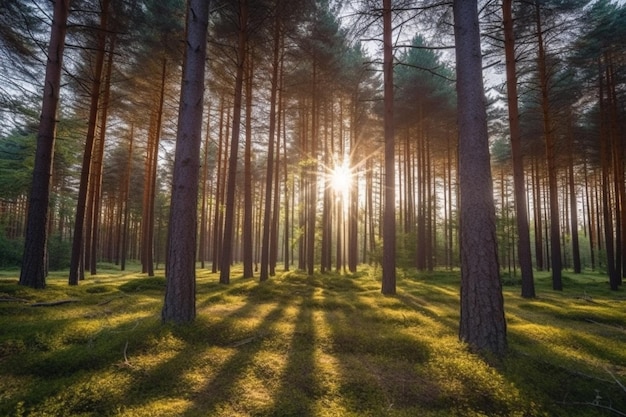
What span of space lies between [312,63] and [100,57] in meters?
9.76

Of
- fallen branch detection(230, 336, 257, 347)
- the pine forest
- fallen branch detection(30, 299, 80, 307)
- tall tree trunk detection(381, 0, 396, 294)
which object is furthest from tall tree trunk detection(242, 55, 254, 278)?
fallen branch detection(230, 336, 257, 347)

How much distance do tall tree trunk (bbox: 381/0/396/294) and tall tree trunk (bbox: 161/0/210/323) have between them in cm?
636

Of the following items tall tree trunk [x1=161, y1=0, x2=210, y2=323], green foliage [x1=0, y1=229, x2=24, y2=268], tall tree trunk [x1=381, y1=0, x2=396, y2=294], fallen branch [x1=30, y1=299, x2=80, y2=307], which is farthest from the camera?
green foliage [x1=0, y1=229, x2=24, y2=268]

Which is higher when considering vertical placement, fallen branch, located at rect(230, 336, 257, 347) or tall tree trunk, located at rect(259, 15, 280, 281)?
tall tree trunk, located at rect(259, 15, 280, 281)

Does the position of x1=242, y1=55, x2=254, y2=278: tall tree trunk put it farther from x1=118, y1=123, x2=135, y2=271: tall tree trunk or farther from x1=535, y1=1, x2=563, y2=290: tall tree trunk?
x1=535, y1=1, x2=563, y2=290: tall tree trunk

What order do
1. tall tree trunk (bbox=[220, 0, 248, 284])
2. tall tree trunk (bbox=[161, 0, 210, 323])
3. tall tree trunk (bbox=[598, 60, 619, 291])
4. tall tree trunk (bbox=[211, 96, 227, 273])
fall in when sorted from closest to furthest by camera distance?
1. tall tree trunk (bbox=[161, 0, 210, 323])
2. tall tree trunk (bbox=[220, 0, 248, 284])
3. tall tree trunk (bbox=[598, 60, 619, 291])
4. tall tree trunk (bbox=[211, 96, 227, 273])

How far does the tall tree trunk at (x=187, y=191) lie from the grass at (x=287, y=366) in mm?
455

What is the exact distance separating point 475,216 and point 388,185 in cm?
541

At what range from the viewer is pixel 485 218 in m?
4.46

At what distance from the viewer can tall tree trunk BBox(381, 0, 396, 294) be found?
384 inches

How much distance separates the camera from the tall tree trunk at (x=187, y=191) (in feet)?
16.8

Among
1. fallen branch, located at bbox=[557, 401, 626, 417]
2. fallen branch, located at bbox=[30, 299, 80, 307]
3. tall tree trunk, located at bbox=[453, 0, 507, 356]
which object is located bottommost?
fallen branch, located at bbox=[557, 401, 626, 417]

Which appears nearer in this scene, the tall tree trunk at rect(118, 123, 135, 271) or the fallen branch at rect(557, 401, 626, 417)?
the fallen branch at rect(557, 401, 626, 417)

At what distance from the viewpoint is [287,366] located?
12.9ft
